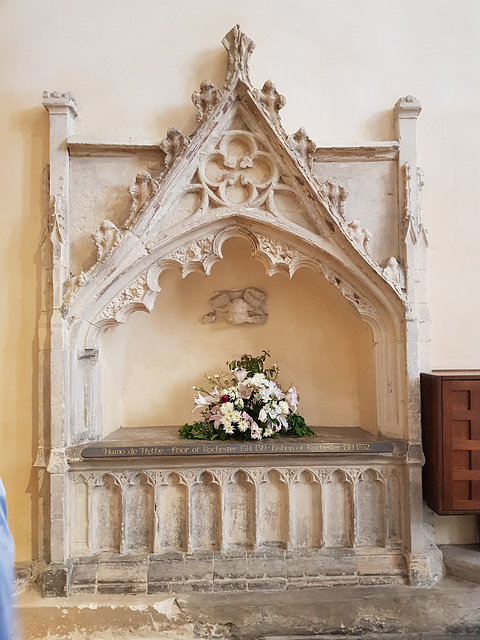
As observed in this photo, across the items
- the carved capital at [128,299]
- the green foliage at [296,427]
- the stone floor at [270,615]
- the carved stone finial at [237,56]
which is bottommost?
the stone floor at [270,615]

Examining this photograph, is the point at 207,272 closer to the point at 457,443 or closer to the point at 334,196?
the point at 334,196

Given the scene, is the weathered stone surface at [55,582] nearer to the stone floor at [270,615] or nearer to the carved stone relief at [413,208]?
the stone floor at [270,615]

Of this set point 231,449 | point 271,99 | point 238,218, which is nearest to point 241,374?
point 231,449

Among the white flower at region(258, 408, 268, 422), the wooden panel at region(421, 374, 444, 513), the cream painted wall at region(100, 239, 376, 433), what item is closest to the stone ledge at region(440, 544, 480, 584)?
the wooden panel at region(421, 374, 444, 513)

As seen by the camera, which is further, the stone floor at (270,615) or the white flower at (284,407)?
the white flower at (284,407)

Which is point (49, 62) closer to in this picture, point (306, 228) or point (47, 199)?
point (47, 199)

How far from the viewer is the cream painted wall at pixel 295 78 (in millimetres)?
3715

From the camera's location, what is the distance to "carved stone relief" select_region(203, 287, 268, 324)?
4285mm

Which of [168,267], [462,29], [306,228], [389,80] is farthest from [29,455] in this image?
[462,29]

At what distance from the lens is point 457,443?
3164 millimetres

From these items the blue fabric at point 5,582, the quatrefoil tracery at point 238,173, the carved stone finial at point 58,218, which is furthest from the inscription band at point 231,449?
the blue fabric at point 5,582

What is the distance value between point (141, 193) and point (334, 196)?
1.50 meters

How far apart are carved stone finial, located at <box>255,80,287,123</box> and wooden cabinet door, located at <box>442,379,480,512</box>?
2.41 meters

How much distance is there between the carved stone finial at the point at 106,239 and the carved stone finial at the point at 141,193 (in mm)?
104
